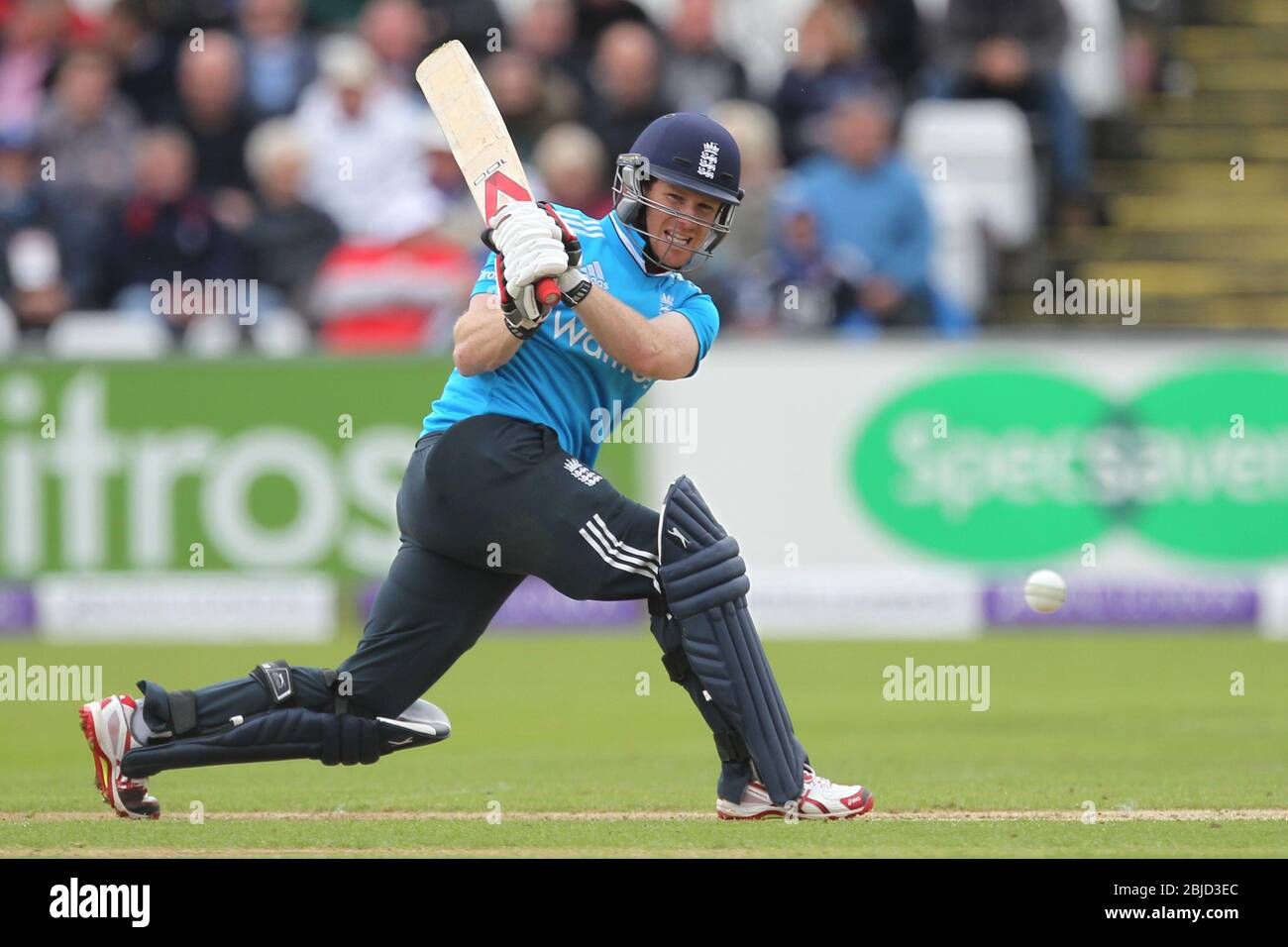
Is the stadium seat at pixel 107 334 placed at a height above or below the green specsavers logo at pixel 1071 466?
above

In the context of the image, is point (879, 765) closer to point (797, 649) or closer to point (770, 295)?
point (797, 649)

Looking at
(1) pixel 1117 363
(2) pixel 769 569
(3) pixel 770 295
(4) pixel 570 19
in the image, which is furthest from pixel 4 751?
(4) pixel 570 19

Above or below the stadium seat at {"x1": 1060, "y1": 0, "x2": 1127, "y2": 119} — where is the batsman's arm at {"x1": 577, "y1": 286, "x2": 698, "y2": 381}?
below

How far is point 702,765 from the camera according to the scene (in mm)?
8484

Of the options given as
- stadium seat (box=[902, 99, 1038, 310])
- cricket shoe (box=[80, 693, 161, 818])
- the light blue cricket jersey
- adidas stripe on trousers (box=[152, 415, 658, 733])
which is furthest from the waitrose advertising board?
the light blue cricket jersey

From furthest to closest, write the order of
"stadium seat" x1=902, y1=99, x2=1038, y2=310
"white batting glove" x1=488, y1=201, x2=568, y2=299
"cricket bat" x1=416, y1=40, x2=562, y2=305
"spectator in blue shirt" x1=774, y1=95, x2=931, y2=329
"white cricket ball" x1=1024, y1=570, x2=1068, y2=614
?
"stadium seat" x1=902, y1=99, x2=1038, y2=310
"spectator in blue shirt" x1=774, y1=95, x2=931, y2=329
"white cricket ball" x1=1024, y1=570, x2=1068, y2=614
"cricket bat" x1=416, y1=40, x2=562, y2=305
"white batting glove" x1=488, y1=201, x2=568, y2=299

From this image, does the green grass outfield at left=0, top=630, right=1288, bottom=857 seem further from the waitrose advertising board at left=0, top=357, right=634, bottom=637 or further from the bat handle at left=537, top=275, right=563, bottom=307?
the bat handle at left=537, top=275, right=563, bottom=307

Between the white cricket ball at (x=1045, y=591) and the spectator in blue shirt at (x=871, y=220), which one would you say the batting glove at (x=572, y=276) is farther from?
the spectator in blue shirt at (x=871, y=220)

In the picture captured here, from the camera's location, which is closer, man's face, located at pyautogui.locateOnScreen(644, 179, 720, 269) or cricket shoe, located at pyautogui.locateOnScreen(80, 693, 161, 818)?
man's face, located at pyautogui.locateOnScreen(644, 179, 720, 269)

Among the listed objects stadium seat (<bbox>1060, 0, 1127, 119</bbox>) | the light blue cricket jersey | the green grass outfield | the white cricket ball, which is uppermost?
stadium seat (<bbox>1060, 0, 1127, 119</bbox>)

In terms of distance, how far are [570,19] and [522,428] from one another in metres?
10.0

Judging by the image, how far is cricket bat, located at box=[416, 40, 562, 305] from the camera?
6535 millimetres

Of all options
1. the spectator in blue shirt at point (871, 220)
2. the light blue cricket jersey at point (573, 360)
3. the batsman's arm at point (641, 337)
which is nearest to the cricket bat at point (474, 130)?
the light blue cricket jersey at point (573, 360)

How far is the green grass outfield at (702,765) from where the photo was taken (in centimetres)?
643
